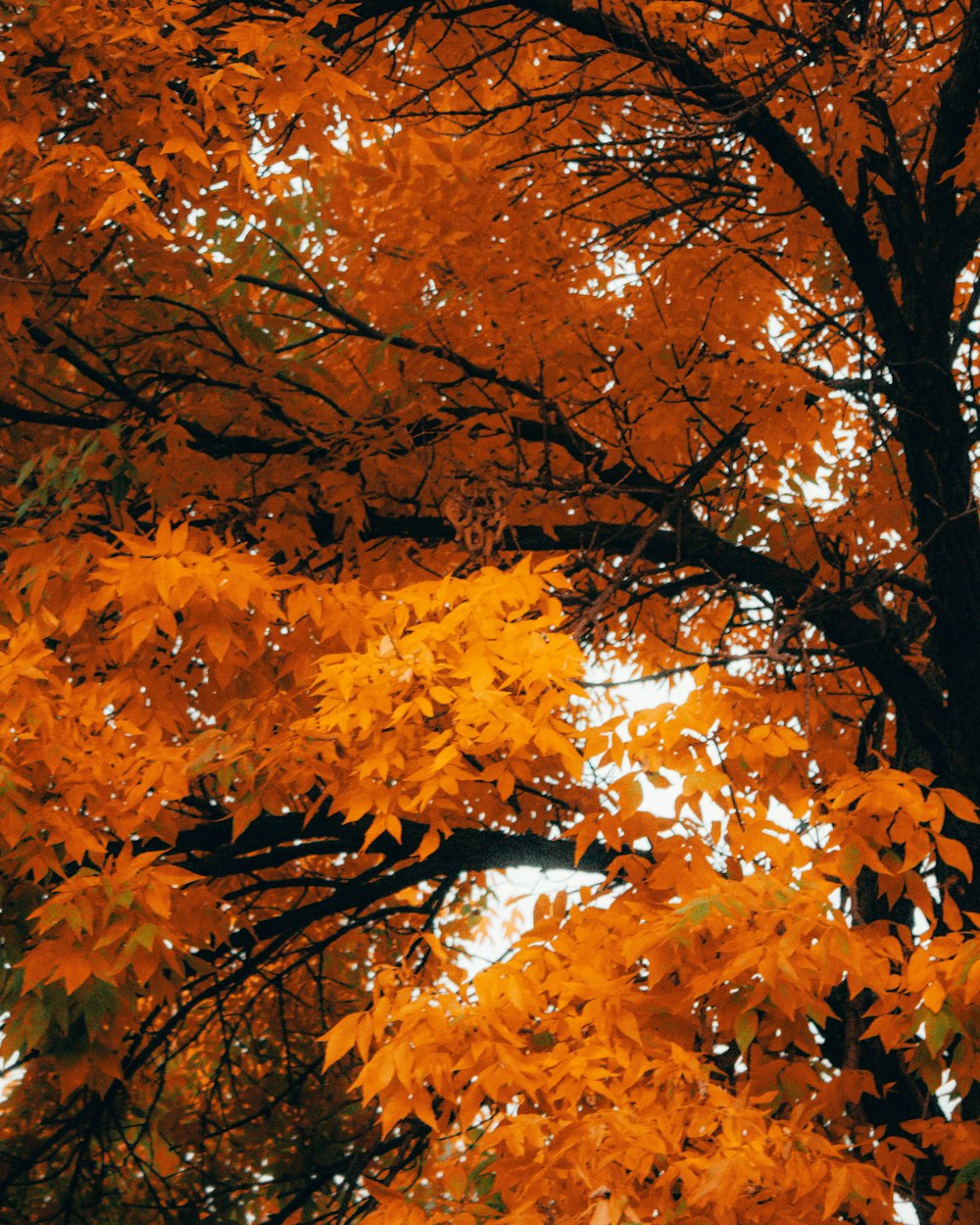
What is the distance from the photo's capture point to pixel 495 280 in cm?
545

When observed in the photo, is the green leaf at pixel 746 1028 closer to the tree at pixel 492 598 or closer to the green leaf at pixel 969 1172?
the tree at pixel 492 598

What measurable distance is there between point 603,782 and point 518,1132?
176 cm

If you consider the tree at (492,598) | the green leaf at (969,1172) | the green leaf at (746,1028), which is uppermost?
the tree at (492,598)

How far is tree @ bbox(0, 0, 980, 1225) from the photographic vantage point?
312 centimetres

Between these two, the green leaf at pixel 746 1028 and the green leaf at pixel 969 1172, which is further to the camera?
the green leaf at pixel 969 1172

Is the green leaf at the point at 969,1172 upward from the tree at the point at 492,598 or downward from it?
downward

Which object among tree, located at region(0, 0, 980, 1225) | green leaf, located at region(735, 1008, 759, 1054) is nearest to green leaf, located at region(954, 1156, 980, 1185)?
tree, located at region(0, 0, 980, 1225)

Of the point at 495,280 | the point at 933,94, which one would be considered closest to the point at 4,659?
the point at 495,280

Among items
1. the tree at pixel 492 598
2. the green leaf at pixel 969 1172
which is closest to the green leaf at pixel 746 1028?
the tree at pixel 492 598

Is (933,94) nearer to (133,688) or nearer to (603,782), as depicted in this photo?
(603,782)

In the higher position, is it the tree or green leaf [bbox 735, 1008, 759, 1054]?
the tree

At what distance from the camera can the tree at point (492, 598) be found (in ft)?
10.2

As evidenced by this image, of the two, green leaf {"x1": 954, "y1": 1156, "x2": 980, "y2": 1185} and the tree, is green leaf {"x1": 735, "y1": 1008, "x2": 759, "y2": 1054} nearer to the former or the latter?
the tree

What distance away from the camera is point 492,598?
139 inches
